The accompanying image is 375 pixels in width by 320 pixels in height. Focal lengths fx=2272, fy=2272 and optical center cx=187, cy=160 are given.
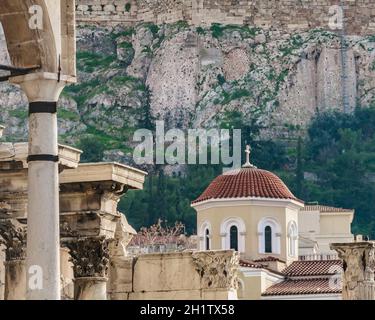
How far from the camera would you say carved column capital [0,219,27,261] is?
2312cm

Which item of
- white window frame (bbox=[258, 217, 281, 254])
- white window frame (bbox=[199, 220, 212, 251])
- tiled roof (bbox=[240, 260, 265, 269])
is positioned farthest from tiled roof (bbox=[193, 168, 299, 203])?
tiled roof (bbox=[240, 260, 265, 269])

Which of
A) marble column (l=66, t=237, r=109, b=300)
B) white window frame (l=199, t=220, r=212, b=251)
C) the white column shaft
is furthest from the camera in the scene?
white window frame (l=199, t=220, r=212, b=251)

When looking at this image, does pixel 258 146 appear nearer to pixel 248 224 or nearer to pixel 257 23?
pixel 257 23

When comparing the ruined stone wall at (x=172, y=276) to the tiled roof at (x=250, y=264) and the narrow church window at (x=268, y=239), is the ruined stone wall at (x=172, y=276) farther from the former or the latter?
the narrow church window at (x=268, y=239)

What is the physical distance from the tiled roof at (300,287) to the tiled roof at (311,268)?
74cm

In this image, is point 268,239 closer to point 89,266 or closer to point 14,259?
point 14,259

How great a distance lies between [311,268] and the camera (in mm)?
81250

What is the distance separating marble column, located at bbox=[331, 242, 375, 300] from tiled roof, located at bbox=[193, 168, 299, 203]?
48422mm

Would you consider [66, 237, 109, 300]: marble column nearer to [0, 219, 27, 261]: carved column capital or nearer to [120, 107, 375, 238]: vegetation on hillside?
[0, 219, 27, 261]: carved column capital

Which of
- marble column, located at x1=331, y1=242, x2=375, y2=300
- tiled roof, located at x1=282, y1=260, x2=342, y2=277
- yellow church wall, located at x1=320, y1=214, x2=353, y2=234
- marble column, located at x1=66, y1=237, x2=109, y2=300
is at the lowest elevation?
marble column, located at x1=66, y1=237, x2=109, y2=300

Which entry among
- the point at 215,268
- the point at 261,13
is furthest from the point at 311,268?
the point at 261,13

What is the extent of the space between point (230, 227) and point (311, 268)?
5.47 meters

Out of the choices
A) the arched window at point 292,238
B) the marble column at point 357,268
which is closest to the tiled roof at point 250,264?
the arched window at point 292,238

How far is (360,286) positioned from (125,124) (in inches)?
5599
